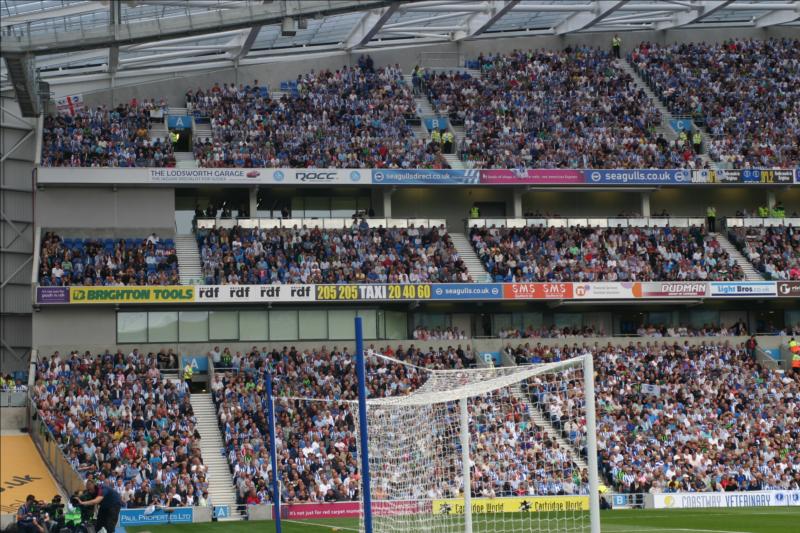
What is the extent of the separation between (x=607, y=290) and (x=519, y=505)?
22.7 metres

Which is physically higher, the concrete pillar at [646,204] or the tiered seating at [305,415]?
the concrete pillar at [646,204]

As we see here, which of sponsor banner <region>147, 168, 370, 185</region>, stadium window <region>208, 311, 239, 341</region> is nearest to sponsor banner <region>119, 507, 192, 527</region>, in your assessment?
stadium window <region>208, 311, 239, 341</region>

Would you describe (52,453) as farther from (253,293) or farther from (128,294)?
(253,293)

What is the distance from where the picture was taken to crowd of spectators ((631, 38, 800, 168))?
6238 centimetres

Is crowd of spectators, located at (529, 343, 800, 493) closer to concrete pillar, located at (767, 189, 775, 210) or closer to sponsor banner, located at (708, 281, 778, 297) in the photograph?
sponsor banner, located at (708, 281, 778, 297)

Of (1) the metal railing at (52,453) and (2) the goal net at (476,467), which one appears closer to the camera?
(2) the goal net at (476,467)

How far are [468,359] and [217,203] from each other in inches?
576

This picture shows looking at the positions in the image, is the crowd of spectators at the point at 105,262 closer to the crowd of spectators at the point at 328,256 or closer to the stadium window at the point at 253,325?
the crowd of spectators at the point at 328,256

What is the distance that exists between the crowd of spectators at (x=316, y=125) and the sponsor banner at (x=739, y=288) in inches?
564

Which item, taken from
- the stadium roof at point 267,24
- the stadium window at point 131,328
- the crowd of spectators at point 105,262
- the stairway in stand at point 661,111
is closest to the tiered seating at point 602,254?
the stairway in stand at point 661,111

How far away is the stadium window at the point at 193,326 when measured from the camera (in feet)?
177

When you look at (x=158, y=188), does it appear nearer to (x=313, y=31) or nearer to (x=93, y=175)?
(x=93, y=175)

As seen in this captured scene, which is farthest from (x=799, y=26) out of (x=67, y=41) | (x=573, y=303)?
(x=67, y=41)

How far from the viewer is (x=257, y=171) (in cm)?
5606
